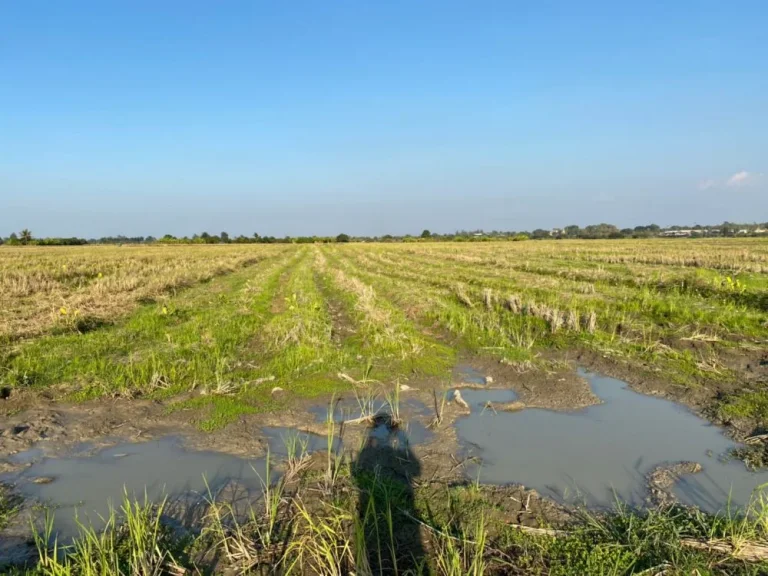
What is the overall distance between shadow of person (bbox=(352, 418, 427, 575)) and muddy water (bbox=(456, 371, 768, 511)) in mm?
733

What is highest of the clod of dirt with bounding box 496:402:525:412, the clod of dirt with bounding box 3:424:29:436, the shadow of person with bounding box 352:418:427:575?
the clod of dirt with bounding box 3:424:29:436

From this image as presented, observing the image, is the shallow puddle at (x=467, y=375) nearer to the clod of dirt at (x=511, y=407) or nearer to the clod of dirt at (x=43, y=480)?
the clod of dirt at (x=511, y=407)

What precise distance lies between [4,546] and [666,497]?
5.12 metres

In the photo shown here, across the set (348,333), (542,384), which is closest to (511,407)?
(542,384)

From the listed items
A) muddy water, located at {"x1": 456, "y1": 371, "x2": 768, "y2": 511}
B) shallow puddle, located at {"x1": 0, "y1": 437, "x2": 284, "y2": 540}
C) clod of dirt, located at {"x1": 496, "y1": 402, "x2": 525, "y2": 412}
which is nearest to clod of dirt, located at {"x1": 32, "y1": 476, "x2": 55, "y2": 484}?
shallow puddle, located at {"x1": 0, "y1": 437, "x2": 284, "y2": 540}

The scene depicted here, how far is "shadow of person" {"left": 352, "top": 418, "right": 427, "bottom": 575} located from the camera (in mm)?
3039

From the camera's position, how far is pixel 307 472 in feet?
13.9

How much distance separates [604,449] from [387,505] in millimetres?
2635

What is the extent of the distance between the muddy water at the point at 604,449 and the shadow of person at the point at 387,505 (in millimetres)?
733

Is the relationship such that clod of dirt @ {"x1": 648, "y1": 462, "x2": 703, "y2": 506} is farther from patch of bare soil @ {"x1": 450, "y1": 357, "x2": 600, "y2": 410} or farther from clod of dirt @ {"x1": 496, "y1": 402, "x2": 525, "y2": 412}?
clod of dirt @ {"x1": 496, "y1": 402, "x2": 525, "y2": 412}

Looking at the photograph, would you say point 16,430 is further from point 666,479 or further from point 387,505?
point 666,479

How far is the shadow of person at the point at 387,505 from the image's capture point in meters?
3.04

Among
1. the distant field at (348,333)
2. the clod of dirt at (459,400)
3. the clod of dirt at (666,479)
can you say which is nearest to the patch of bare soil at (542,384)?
the distant field at (348,333)

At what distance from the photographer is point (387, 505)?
362cm
